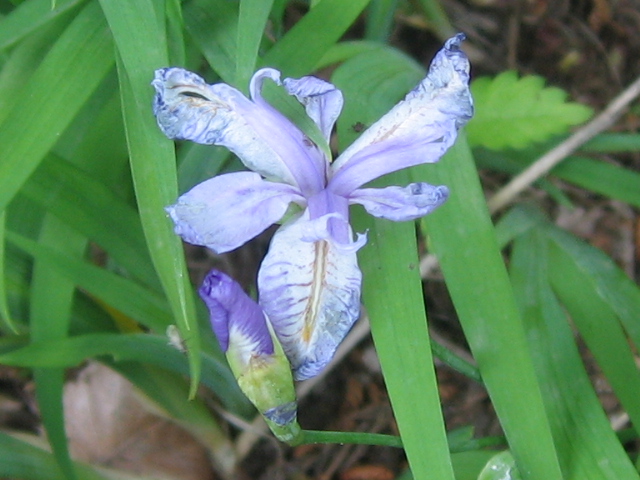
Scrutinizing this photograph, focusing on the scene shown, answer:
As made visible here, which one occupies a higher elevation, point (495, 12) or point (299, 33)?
point (299, 33)

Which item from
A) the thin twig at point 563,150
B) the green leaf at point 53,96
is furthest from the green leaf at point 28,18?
the thin twig at point 563,150

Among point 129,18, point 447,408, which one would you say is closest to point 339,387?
point 447,408

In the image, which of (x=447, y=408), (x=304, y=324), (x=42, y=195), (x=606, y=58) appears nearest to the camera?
(x=304, y=324)

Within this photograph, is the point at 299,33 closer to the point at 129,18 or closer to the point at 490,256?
the point at 129,18

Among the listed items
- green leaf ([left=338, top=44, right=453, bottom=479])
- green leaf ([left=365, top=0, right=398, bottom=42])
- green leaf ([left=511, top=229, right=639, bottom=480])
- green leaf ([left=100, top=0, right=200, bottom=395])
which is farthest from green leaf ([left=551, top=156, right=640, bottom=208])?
green leaf ([left=100, top=0, right=200, bottom=395])

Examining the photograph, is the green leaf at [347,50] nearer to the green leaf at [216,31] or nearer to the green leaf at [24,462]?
the green leaf at [216,31]

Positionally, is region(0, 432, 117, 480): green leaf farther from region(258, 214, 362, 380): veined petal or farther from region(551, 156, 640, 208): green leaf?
region(551, 156, 640, 208): green leaf

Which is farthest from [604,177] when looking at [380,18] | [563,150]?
[380,18]

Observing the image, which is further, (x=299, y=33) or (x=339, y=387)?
(x=339, y=387)

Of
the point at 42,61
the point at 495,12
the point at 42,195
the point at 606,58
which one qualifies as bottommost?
the point at 606,58
